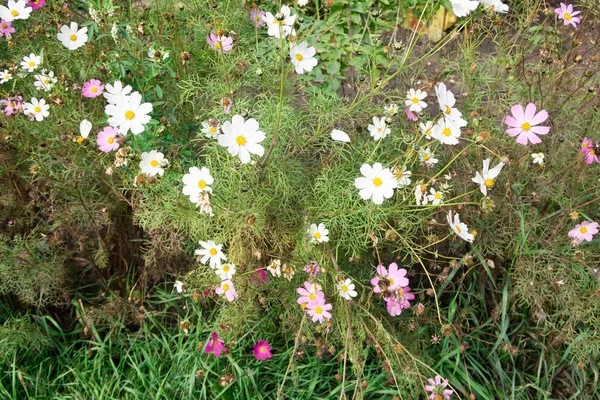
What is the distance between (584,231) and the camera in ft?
6.06

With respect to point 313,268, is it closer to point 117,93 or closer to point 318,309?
point 318,309

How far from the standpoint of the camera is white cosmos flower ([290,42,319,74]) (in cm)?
156

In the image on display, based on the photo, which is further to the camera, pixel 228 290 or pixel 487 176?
pixel 228 290

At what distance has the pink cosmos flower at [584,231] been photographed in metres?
1.82

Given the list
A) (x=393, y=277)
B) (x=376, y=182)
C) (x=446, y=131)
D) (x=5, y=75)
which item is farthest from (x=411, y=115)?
(x=5, y=75)

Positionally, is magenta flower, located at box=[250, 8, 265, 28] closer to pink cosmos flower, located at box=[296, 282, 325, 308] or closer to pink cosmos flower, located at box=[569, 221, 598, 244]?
pink cosmos flower, located at box=[296, 282, 325, 308]

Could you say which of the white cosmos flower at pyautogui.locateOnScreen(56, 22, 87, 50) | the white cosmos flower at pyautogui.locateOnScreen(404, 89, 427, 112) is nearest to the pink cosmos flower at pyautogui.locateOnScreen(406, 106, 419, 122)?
the white cosmos flower at pyautogui.locateOnScreen(404, 89, 427, 112)

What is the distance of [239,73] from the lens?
6.26ft

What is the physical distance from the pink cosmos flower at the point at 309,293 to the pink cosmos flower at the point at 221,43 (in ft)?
2.36

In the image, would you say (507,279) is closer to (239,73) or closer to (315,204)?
(315,204)

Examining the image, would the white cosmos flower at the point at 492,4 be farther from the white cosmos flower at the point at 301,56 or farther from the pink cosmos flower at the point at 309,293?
the pink cosmos flower at the point at 309,293

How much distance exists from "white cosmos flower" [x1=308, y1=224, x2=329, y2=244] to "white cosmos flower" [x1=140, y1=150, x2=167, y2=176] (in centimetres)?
46

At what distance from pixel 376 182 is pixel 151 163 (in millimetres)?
624

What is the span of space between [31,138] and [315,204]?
1071 millimetres
